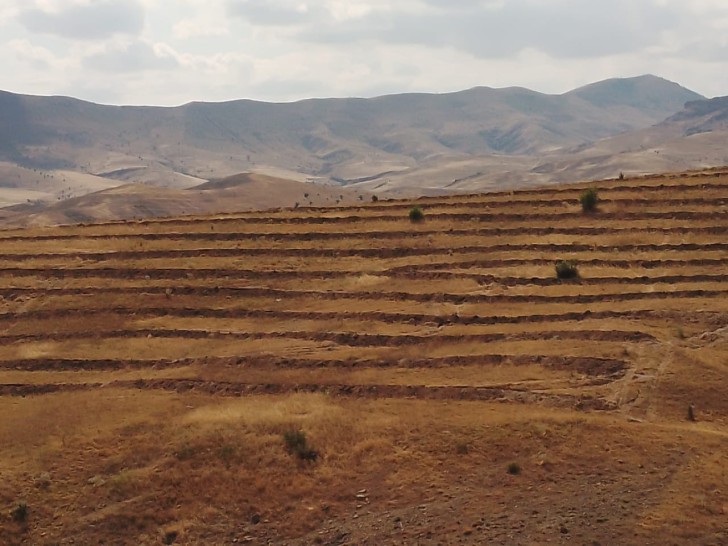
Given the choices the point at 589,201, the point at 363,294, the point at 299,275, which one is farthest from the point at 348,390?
the point at 589,201

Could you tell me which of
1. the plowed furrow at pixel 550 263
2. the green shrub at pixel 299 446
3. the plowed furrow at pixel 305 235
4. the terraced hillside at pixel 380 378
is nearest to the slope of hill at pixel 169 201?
the plowed furrow at pixel 305 235

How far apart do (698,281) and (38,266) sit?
1366 inches

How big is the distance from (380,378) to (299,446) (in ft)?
18.5

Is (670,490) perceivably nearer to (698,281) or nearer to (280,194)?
(698,281)

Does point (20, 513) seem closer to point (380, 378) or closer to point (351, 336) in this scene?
point (380, 378)

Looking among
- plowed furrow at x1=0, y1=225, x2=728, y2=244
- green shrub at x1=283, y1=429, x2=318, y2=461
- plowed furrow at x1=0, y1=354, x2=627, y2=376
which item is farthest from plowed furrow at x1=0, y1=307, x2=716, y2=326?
green shrub at x1=283, y1=429, x2=318, y2=461

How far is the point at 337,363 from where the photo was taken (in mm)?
28125

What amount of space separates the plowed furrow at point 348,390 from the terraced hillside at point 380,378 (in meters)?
0.08

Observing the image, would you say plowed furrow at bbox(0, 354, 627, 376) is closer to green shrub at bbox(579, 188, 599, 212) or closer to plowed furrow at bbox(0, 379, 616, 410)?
plowed furrow at bbox(0, 379, 616, 410)

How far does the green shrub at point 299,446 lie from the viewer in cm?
2141

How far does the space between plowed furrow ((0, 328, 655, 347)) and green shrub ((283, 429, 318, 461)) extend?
866cm

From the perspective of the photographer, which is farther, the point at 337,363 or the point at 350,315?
the point at 350,315

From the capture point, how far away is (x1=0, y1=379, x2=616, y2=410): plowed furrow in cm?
2364

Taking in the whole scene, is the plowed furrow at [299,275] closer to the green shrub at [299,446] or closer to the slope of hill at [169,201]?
the green shrub at [299,446]
